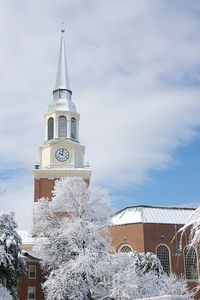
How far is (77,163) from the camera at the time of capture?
69250 millimetres

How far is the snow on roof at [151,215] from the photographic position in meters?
64.6

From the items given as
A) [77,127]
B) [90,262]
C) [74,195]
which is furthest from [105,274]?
[77,127]

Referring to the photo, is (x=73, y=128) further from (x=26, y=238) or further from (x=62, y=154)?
(x=26, y=238)

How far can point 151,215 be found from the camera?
6588 centimetres

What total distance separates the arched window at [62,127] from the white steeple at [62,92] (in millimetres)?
1394

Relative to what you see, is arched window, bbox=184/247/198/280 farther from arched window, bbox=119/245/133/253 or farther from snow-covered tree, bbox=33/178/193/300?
snow-covered tree, bbox=33/178/193/300

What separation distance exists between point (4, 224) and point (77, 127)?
3432cm

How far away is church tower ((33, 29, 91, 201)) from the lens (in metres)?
67.1

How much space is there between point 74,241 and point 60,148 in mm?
27371

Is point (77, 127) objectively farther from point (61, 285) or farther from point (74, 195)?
point (61, 285)

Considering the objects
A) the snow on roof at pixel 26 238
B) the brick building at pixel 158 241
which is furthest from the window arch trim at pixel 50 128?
the brick building at pixel 158 241

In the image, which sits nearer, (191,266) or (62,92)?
(191,266)

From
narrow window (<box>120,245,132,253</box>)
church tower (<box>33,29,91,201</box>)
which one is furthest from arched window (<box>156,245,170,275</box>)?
church tower (<box>33,29,91,201</box>)

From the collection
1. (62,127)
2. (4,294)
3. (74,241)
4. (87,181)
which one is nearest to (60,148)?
(62,127)
